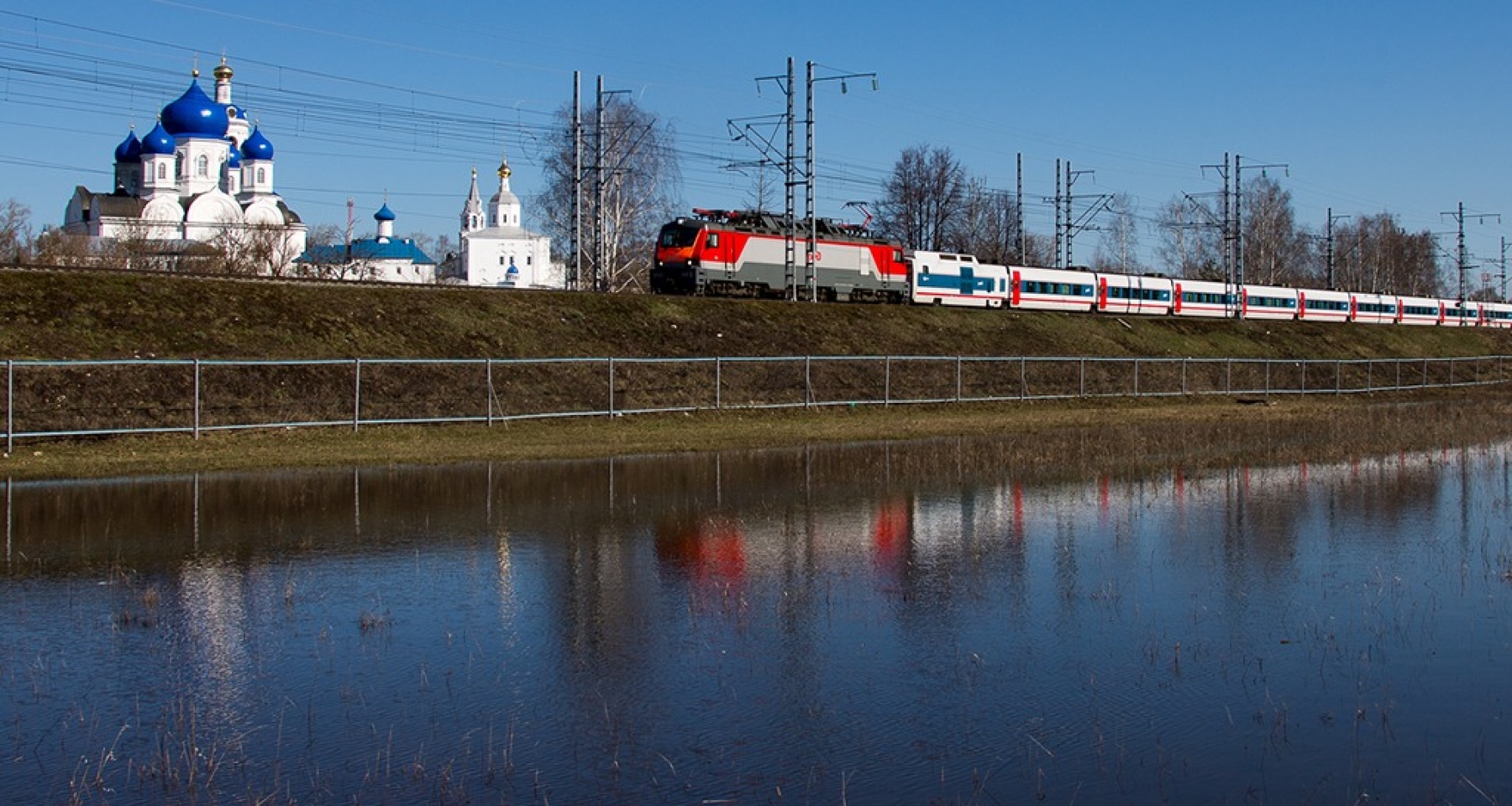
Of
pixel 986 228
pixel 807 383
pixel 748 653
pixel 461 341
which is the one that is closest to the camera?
pixel 748 653

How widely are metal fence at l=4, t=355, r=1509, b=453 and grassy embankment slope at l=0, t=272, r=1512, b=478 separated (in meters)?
0.99

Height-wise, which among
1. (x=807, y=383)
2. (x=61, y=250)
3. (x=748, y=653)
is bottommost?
(x=748, y=653)

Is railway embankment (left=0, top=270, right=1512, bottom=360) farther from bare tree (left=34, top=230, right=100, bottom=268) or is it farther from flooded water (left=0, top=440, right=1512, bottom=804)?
bare tree (left=34, top=230, right=100, bottom=268)

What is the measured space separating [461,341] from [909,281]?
27.1 m

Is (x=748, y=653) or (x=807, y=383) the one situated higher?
(x=807, y=383)

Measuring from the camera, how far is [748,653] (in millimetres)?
10039

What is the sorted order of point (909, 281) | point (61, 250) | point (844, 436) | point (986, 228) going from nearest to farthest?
point (844, 436)
point (909, 281)
point (61, 250)
point (986, 228)

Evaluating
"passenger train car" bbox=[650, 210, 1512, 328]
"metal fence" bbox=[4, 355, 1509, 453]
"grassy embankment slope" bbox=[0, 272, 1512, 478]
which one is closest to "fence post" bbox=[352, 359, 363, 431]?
"metal fence" bbox=[4, 355, 1509, 453]

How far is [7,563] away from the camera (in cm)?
1365

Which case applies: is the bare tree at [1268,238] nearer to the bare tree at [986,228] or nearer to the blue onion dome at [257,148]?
the bare tree at [986,228]

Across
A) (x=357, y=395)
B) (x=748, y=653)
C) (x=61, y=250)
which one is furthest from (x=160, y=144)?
(x=748, y=653)

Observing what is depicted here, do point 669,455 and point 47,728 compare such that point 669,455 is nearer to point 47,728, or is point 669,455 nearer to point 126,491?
point 126,491

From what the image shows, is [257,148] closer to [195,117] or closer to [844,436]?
[195,117]

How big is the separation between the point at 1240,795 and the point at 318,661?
237 inches
